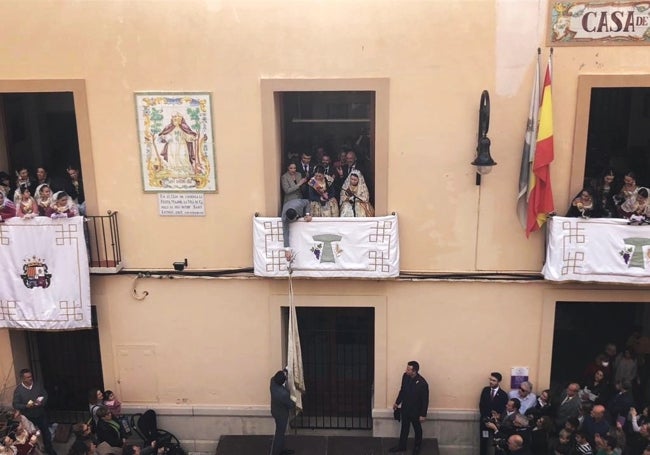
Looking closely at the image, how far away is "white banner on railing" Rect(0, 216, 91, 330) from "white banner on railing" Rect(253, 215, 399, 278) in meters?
3.06

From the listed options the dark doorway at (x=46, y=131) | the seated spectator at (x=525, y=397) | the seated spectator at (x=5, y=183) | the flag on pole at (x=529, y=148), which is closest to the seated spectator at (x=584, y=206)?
the flag on pole at (x=529, y=148)

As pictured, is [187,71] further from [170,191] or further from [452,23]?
[452,23]

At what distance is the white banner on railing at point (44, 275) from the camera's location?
10.3 m

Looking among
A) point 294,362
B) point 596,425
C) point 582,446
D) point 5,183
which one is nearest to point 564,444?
point 582,446

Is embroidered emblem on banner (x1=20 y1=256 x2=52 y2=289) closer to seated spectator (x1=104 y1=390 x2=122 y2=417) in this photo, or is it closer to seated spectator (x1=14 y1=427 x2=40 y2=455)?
seated spectator (x1=104 y1=390 x2=122 y2=417)

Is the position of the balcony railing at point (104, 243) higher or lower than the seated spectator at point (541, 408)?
higher

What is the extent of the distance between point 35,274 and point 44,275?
0.15m

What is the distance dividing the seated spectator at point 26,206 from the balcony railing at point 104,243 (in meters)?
0.85

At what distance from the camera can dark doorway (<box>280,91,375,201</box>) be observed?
11.3 metres

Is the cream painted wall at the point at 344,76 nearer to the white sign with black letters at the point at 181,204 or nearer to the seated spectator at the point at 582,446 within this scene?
the white sign with black letters at the point at 181,204

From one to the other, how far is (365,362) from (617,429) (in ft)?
14.6

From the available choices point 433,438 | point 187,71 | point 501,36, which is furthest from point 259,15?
point 433,438

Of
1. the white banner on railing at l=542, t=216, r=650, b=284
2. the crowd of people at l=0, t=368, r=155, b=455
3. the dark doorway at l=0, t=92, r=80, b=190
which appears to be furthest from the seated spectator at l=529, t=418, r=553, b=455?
the dark doorway at l=0, t=92, r=80, b=190

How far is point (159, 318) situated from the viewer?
11.1 meters
